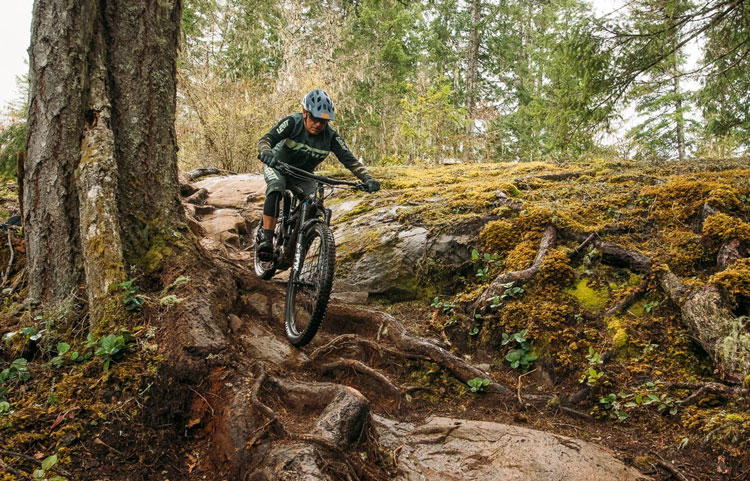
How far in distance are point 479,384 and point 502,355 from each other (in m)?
0.48

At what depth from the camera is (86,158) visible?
11.6 ft

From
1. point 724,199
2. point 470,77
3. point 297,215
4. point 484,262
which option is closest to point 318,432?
point 297,215

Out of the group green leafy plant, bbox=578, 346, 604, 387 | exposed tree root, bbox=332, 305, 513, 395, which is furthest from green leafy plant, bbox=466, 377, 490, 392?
green leafy plant, bbox=578, 346, 604, 387

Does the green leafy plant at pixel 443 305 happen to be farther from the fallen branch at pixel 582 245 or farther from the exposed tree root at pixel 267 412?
the exposed tree root at pixel 267 412

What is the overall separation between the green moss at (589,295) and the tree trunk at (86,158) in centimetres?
377

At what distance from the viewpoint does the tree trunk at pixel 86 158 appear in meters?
3.46

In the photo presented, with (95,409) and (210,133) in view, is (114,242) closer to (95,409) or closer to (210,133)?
(95,409)

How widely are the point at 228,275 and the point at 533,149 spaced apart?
1845 cm

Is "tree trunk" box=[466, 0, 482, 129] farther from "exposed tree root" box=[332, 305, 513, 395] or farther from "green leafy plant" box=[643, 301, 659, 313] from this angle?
"green leafy plant" box=[643, 301, 659, 313]

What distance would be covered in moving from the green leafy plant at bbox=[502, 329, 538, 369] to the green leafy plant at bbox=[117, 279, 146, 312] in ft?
9.91

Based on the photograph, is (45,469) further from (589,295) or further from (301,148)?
(589,295)

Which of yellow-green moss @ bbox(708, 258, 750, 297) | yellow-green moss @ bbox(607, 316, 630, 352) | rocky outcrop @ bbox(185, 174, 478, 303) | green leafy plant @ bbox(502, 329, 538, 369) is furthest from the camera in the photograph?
rocky outcrop @ bbox(185, 174, 478, 303)

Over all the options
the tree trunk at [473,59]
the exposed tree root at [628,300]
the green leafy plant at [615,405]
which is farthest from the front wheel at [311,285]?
the tree trunk at [473,59]

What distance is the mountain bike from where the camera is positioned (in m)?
3.78
